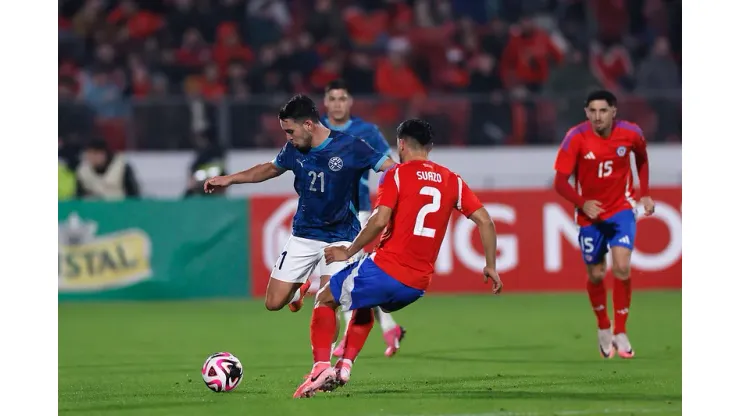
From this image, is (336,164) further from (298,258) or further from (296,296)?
(296,296)

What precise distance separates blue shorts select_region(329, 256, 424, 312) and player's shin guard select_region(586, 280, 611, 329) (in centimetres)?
300

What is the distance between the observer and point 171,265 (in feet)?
52.1

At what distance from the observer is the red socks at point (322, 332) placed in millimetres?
7879

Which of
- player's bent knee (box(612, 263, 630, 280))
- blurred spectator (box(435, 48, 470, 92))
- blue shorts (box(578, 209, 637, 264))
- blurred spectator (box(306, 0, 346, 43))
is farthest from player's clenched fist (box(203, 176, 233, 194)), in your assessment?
blurred spectator (box(306, 0, 346, 43))

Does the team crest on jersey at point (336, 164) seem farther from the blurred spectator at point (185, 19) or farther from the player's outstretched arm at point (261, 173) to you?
the blurred spectator at point (185, 19)

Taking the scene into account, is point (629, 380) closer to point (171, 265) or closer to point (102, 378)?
point (102, 378)

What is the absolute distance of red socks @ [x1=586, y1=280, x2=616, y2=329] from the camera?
10.3 metres

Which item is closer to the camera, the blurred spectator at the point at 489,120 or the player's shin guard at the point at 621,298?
the player's shin guard at the point at 621,298

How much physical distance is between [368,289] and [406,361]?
7.77 ft

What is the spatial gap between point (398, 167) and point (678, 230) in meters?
8.97

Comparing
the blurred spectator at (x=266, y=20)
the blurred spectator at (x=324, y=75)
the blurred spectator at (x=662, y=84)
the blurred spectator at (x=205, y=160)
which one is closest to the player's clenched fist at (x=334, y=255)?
the blurred spectator at (x=205, y=160)

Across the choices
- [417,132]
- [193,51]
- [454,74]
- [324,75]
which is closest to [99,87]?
[193,51]

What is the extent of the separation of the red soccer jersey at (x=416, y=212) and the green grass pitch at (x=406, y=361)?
81 cm

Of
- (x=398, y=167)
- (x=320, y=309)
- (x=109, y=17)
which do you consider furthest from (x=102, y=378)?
(x=109, y=17)
